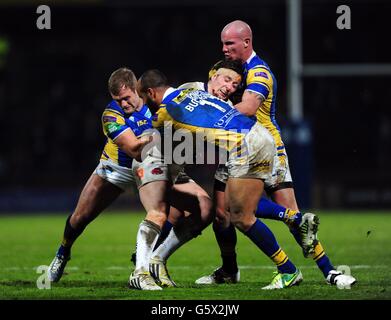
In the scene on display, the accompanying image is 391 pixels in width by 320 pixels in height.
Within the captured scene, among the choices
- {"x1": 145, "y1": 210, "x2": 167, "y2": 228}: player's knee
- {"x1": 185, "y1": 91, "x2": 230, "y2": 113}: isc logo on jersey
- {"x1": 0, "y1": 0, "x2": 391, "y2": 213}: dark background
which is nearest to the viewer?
{"x1": 185, "y1": 91, "x2": 230, "y2": 113}: isc logo on jersey

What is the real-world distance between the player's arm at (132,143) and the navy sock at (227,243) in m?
1.04

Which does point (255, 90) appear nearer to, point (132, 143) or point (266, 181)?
point (266, 181)

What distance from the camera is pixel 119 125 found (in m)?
8.77

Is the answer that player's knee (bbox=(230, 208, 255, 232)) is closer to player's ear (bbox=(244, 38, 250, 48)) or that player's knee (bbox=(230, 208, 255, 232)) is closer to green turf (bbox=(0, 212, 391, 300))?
green turf (bbox=(0, 212, 391, 300))

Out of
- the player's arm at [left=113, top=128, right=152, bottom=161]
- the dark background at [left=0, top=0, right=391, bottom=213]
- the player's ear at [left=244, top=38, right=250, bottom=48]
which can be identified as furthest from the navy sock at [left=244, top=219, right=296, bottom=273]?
the dark background at [left=0, top=0, right=391, bottom=213]

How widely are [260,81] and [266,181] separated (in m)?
0.92

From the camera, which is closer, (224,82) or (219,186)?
(224,82)

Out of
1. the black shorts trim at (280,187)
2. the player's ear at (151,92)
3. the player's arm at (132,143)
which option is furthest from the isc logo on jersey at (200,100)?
the black shorts trim at (280,187)

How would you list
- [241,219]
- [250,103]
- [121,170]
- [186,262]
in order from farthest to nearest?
1. [186,262]
2. [121,170]
3. [250,103]
4. [241,219]

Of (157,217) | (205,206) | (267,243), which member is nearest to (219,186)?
(205,206)

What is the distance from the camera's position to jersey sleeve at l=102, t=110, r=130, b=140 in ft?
28.6

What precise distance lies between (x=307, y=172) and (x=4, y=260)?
446 inches

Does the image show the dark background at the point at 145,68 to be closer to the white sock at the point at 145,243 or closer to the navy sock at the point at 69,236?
the navy sock at the point at 69,236

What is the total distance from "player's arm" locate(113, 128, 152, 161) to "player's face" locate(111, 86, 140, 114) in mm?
358
